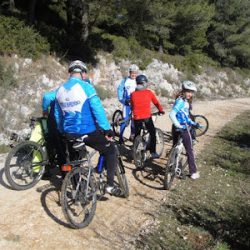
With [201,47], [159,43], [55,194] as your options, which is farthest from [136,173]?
[201,47]

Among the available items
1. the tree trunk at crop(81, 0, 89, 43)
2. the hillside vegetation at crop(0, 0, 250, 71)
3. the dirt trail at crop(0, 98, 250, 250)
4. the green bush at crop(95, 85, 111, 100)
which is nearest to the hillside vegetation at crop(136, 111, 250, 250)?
the dirt trail at crop(0, 98, 250, 250)

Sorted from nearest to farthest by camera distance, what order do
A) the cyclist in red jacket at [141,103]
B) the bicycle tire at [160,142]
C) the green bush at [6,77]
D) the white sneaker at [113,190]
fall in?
the white sneaker at [113,190]
the cyclist in red jacket at [141,103]
the bicycle tire at [160,142]
the green bush at [6,77]

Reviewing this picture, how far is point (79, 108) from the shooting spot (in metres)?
5.57

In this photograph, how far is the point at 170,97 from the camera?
23844mm

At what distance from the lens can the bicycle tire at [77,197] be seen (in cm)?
550

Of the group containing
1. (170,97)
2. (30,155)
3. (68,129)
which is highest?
(68,129)

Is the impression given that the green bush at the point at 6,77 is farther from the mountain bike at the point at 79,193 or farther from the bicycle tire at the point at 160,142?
the mountain bike at the point at 79,193

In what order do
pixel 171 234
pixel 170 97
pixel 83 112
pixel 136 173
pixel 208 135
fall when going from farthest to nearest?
pixel 170 97, pixel 208 135, pixel 136 173, pixel 171 234, pixel 83 112

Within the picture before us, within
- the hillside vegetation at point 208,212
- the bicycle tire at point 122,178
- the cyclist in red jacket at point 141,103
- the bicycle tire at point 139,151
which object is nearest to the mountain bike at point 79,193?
the bicycle tire at point 122,178

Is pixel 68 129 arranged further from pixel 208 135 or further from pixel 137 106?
pixel 208 135

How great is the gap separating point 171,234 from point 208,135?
28.0 feet

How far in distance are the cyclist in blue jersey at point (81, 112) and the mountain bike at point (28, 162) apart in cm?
122

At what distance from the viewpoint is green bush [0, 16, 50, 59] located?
1628cm

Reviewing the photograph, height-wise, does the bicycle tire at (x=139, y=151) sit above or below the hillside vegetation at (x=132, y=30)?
below
